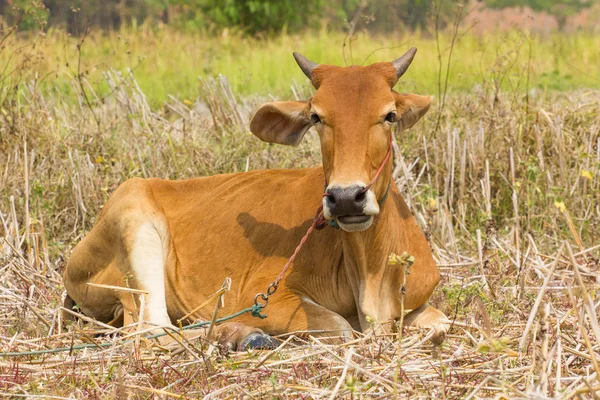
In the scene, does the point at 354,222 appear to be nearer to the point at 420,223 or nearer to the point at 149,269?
the point at 149,269

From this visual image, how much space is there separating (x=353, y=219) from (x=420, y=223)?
2.86m

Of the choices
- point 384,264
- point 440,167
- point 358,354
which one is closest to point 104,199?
point 440,167

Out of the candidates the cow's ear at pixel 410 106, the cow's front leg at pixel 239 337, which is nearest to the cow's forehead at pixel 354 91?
the cow's ear at pixel 410 106

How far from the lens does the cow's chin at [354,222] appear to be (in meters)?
4.46

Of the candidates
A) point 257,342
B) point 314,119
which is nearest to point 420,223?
point 314,119

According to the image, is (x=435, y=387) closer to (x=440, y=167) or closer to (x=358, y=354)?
(x=358, y=354)

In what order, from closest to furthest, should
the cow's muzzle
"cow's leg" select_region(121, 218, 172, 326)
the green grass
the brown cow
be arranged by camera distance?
the cow's muzzle < the brown cow < "cow's leg" select_region(121, 218, 172, 326) < the green grass

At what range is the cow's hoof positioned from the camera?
485 cm

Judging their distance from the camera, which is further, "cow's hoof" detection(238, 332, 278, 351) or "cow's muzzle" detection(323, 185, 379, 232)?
"cow's hoof" detection(238, 332, 278, 351)

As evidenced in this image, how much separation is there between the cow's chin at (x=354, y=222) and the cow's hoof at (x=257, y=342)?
0.79 m

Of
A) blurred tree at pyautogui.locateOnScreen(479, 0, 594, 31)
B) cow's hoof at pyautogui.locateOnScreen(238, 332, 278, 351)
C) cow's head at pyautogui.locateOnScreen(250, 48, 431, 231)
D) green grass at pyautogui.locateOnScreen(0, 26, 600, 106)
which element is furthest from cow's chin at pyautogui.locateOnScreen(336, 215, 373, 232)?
blurred tree at pyautogui.locateOnScreen(479, 0, 594, 31)

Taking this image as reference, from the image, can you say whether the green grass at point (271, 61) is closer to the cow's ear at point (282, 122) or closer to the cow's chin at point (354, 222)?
the cow's ear at point (282, 122)

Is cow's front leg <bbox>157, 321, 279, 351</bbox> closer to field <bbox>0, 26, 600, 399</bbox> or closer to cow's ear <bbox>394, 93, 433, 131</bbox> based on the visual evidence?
field <bbox>0, 26, 600, 399</bbox>

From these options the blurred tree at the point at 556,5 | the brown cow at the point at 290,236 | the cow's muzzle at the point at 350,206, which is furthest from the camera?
the blurred tree at the point at 556,5
